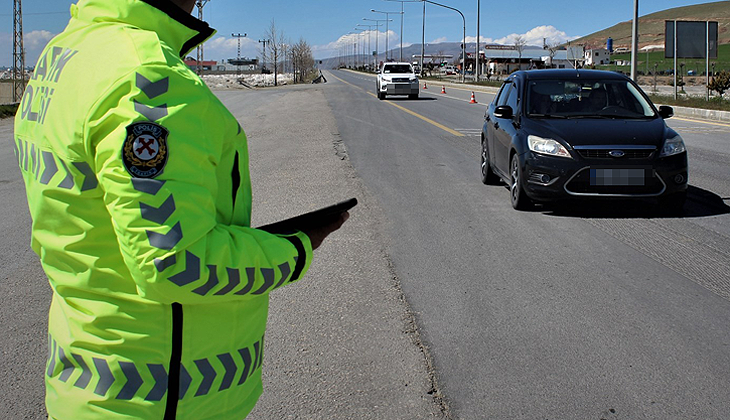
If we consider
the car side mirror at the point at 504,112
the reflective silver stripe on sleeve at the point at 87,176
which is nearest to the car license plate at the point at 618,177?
the car side mirror at the point at 504,112

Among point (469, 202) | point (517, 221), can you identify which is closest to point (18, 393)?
point (517, 221)

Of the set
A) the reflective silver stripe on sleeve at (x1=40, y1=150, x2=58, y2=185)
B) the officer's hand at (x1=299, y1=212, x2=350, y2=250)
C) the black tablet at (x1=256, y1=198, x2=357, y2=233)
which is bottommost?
the officer's hand at (x1=299, y1=212, x2=350, y2=250)

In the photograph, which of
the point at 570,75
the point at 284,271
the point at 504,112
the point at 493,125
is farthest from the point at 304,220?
the point at 493,125

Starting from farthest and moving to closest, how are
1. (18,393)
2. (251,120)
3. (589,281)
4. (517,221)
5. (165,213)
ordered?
(251,120) < (517,221) < (589,281) < (18,393) < (165,213)

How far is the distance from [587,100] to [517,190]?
5.56ft

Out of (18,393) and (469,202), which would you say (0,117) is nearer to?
(469,202)

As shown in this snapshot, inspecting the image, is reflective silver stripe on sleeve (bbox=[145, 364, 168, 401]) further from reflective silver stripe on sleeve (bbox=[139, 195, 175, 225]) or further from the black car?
the black car

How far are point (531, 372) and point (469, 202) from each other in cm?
539

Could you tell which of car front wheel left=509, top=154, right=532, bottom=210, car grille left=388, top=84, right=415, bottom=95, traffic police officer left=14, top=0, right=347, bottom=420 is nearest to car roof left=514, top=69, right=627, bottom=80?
car front wheel left=509, top=154, right=532, bottom=210

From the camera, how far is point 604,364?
13.6 feet

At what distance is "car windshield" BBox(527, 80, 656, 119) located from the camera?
368 inches

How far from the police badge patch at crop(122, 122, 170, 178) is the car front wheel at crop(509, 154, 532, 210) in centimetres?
758

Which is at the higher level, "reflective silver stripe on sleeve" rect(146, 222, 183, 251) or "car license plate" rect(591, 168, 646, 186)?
"reflective silver stripe on sleeve" rect(146, 222, 183, 251)

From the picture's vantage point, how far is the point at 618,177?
27.1ft
